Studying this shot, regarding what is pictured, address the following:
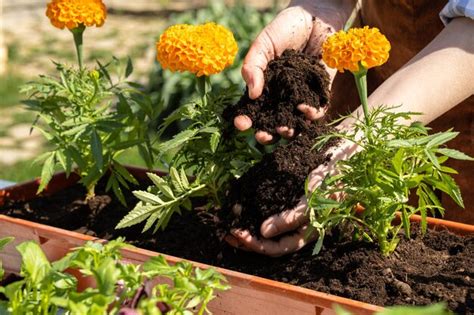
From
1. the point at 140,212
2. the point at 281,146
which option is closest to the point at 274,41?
the point at 281,146

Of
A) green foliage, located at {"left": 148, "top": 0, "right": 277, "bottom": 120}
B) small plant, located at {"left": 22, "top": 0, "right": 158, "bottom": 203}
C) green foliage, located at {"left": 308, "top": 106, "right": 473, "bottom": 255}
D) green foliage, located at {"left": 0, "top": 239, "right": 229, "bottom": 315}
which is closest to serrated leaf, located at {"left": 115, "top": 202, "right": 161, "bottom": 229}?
small plant, located at {"left": 22, "top": 0, "right": 158, "bottom": 203}

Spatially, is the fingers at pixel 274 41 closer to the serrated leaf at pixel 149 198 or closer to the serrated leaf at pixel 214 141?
the serrated leaf at pixel 214 141

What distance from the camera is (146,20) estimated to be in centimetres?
846

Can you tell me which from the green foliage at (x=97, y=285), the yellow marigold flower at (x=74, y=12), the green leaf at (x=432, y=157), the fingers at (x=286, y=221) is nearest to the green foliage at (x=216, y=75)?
the yellow marigold flower at (x=74, y=12)

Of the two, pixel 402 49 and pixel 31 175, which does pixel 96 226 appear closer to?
pixel 402 49

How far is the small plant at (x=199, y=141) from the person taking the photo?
1.66 meters

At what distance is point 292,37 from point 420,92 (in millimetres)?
Result: 390

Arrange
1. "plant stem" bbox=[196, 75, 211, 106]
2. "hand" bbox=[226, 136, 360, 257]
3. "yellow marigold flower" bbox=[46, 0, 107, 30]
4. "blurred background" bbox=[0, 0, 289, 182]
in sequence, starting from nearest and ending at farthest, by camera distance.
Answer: "hand" bbox=[226, 136, 360, 257] < "plant stem" bbox=[196, 75, 211, 106] < "yellow marigold flower" bbox=[46, 0, 107, 30] < "blurred background" bbox=[0, 0, 289, 182]

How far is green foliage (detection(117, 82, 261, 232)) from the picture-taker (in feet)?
5.58

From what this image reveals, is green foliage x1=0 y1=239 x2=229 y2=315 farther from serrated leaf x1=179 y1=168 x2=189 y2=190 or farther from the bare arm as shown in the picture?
the bare arm

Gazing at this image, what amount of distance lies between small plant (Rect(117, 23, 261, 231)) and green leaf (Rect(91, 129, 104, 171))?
6.8 inches

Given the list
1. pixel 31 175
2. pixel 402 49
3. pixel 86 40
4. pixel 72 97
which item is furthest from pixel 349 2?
pixel 86 40

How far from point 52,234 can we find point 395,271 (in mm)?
681

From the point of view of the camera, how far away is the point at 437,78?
65.9 inches
